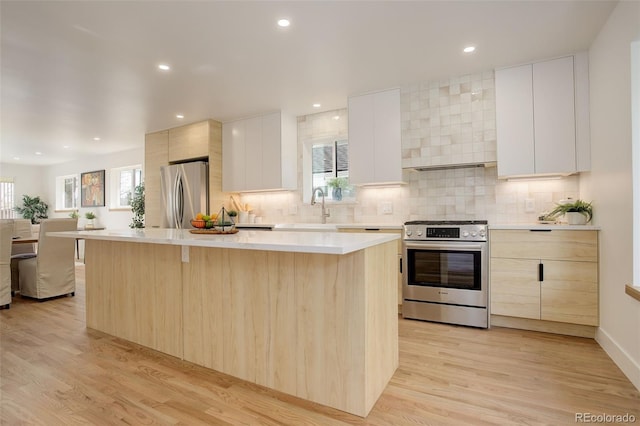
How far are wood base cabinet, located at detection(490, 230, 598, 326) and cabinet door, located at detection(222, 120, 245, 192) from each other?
333 centimetres

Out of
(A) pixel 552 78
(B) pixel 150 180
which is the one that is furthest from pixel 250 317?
(B) pixel 150 180

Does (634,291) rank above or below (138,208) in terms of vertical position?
below

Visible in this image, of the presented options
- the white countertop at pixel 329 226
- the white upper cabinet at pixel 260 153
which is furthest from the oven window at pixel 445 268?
the white upper cabinet at pixel 260 153

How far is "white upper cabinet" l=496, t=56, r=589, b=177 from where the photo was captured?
9.36 feet

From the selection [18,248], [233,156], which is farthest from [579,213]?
[18,248]

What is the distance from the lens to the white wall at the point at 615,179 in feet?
6.69

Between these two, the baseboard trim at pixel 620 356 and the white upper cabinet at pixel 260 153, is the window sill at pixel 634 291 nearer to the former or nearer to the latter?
the baseboard trim at pixel 620 356

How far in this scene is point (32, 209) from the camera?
8.68m

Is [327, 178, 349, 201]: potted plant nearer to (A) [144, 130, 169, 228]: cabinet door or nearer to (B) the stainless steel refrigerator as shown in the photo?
(B) the stainless steel refrigerator

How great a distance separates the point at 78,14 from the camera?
2.29 meters

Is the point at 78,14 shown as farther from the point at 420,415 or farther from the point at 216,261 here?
the point at 420,415

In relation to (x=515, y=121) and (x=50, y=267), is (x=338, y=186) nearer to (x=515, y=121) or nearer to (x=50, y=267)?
Answer: (x=515, y=121)

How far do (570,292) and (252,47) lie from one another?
11.0 feet

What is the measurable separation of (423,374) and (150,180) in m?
5.01
